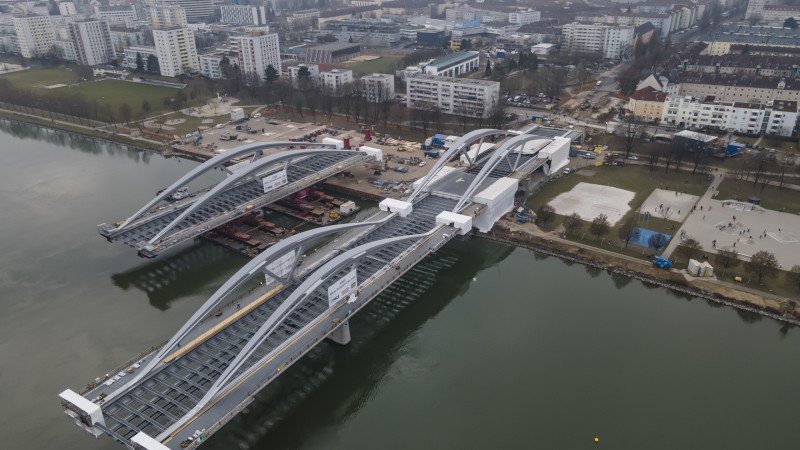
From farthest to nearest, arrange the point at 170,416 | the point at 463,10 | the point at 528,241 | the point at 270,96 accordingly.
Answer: the point at 463,10
the point at 270,96
the point at 528,241
the point at 170,416

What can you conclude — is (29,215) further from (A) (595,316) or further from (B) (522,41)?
(B) (522,41)

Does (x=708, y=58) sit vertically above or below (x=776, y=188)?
above

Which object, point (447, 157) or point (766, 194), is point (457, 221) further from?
point (766, 194)

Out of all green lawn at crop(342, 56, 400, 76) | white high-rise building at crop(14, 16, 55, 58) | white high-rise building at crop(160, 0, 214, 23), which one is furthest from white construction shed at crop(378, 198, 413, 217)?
white high-rise building at crop(160, 0, 214, 23)

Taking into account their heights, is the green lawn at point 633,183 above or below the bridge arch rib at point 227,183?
below

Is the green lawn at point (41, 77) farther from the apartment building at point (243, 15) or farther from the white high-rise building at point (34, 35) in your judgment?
the apartment building at point (243, 15)

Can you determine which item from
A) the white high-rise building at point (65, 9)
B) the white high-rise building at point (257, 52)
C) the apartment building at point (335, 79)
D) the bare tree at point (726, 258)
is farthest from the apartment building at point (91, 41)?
the bare tree at point (726, 258)

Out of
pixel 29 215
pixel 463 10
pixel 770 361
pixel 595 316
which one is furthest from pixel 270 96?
pixel 463 10
